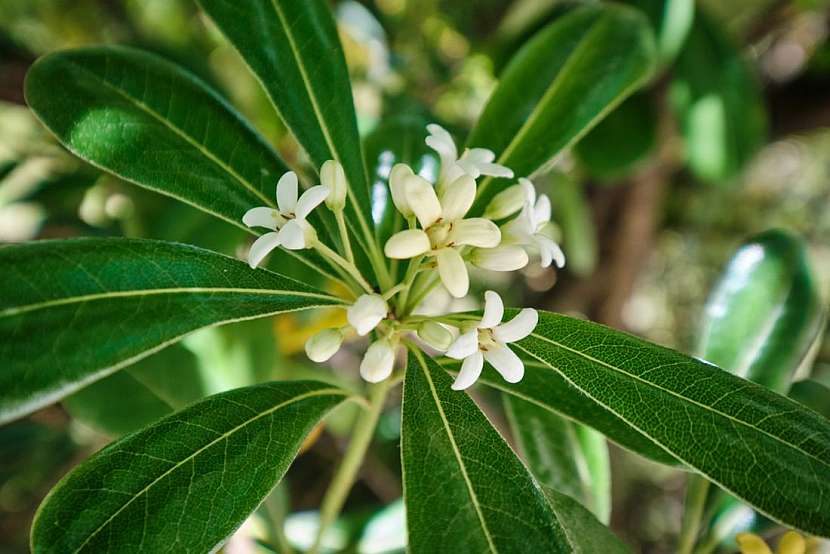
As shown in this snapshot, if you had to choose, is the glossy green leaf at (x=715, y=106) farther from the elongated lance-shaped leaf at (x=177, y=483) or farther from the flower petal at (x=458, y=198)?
the elongated lance-shaped leaf at (x=177, y=483)

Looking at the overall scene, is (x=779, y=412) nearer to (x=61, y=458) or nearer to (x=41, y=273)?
(x=41, y=273)

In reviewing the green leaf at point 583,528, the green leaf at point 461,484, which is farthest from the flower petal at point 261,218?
Result: the green leaf at point 583,528

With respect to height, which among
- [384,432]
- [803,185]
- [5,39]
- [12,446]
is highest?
[5,39]

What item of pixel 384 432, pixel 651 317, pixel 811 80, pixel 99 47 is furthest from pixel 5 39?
pixel 651 317

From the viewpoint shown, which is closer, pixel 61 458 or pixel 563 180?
pixel 563 180

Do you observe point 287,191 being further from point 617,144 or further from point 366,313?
point 617,144

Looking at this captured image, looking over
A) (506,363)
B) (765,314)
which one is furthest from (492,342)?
(765,314)

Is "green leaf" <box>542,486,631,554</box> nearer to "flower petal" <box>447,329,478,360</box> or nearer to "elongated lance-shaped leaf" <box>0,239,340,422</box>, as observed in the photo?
"flower petal" <box>447,329,478,360</box>
